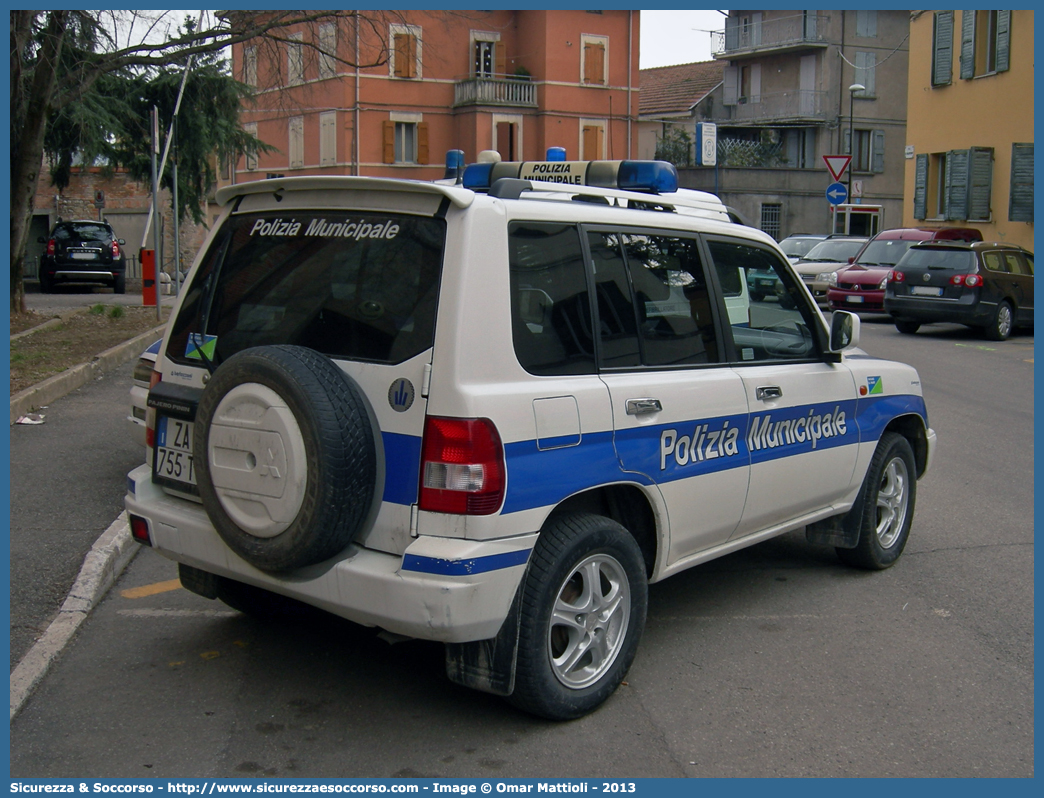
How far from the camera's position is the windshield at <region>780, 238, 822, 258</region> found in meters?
27.3

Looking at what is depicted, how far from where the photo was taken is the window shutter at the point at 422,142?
2066 inches

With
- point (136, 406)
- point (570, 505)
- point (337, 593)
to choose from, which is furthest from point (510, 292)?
point (136, 406)

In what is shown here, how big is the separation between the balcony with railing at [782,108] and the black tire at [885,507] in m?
51.6

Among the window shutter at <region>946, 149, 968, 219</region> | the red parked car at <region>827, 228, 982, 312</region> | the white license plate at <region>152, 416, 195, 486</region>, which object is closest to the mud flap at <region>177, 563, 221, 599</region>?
the white license plate at <region>152, 416, 195, 486</region>

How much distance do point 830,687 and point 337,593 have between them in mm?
2035

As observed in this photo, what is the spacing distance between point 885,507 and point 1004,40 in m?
25.3

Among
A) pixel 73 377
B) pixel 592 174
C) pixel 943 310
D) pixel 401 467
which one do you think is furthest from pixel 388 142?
pixel 401 467

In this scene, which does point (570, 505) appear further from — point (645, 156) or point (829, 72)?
point (829, 72)

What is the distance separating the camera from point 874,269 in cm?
2209

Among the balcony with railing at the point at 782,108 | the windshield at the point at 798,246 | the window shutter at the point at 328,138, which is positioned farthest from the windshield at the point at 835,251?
the window shutter at the point at 328,138

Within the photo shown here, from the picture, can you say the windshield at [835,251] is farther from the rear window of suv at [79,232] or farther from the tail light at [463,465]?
the tail light at [463,465]

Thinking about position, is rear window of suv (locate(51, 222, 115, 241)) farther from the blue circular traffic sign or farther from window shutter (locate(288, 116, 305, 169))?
window shutter (locate(288, 116, 305, 169))

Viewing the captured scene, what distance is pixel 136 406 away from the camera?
6.98 m

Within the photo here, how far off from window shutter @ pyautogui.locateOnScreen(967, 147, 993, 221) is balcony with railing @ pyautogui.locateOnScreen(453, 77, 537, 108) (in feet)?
91.9
